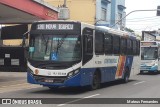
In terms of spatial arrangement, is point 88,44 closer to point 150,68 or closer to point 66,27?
point 66,27

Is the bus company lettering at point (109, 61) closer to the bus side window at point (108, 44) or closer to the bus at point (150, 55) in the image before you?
the bus side window at point (108, 44)

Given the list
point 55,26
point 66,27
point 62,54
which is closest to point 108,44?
point 66,27

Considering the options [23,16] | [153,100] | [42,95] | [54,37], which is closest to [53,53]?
[54,37]

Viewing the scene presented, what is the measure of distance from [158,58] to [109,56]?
17.1 metres

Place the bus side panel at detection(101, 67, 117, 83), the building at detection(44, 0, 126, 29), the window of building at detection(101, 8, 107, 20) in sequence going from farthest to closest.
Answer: the window of building at detection(101, 8, 107, 20)
the building at detection(44, 0, 126, 29)
the bus side panel at detection(101, 67, 117, 83)

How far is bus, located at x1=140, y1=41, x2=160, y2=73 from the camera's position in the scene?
124 ft

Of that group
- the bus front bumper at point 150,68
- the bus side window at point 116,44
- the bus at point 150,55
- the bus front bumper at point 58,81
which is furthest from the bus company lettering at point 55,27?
the bus front bumper at point 150,68

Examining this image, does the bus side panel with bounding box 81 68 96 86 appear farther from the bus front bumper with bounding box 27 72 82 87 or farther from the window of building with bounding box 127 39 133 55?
the window of building with bounding box 127 39 133 55

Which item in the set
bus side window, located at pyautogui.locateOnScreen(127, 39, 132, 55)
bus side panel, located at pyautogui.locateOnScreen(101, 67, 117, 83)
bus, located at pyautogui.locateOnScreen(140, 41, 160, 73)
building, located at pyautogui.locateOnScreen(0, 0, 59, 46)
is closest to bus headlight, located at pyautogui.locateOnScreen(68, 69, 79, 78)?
bus side panel, located at pyautogui.locateOnScreen(101, 67, 117, 83)

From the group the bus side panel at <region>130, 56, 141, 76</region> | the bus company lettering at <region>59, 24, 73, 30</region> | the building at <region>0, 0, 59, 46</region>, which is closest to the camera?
the bus company lettering at <region>59, 24, 73, 30</region>

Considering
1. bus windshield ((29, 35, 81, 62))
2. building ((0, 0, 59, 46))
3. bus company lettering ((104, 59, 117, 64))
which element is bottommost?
bus company lettering ((104, 59, 117, 64))

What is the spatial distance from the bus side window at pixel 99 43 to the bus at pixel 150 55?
17.8 meters

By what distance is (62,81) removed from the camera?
691 inches

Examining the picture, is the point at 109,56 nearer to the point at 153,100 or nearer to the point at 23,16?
the point at 153,100
